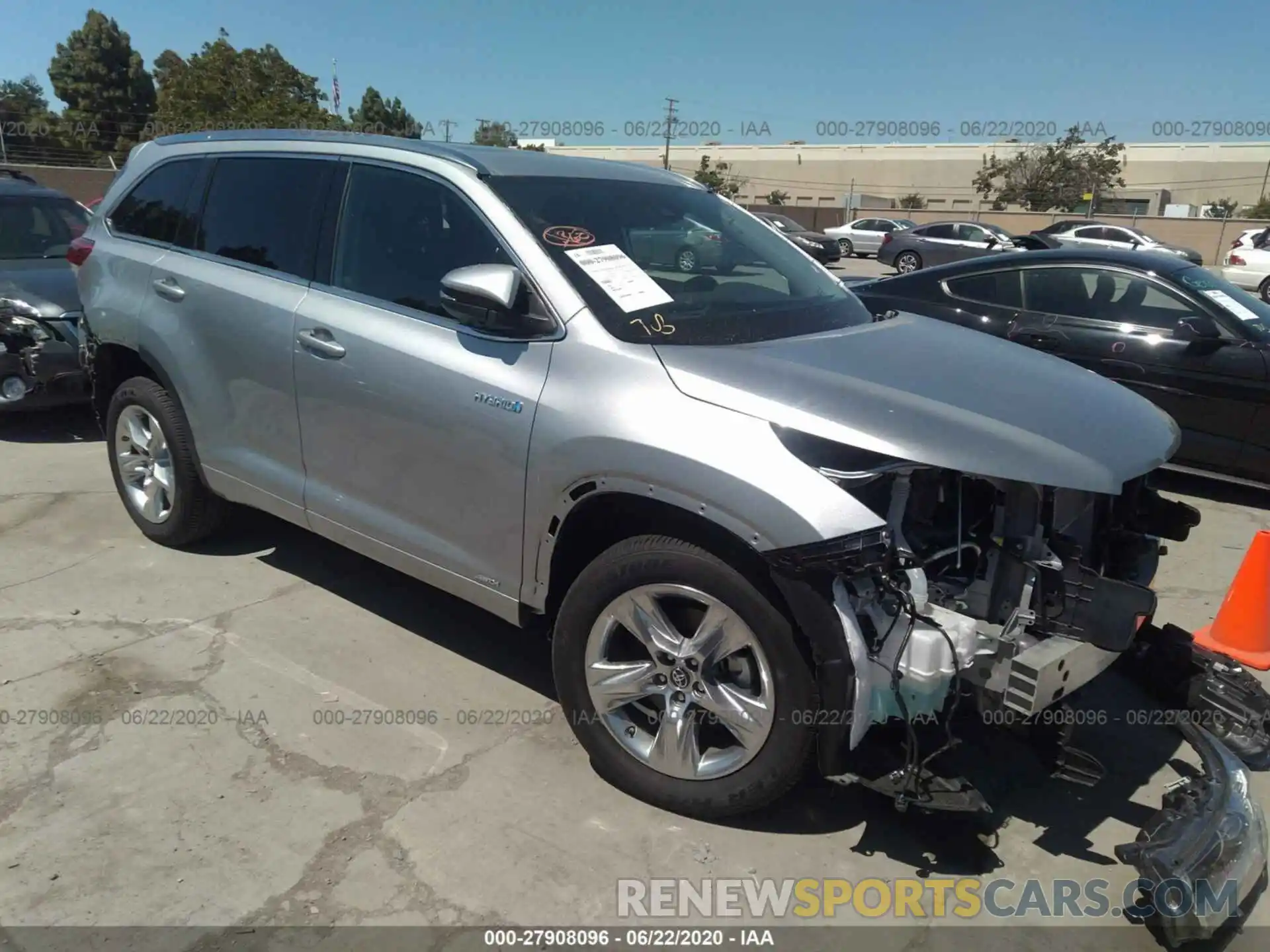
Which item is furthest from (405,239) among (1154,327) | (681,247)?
(1154,327)

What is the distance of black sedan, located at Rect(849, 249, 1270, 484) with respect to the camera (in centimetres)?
576

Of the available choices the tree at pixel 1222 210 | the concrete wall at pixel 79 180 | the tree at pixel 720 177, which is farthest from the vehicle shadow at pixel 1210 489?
the tree at pixel 1222 210

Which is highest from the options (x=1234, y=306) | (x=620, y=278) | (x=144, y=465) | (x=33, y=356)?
(x=620, y=278)

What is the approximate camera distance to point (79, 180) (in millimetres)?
28656

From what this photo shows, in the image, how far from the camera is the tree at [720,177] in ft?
208

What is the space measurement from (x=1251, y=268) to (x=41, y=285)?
69.6ft

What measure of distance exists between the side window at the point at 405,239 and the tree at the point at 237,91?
102ft

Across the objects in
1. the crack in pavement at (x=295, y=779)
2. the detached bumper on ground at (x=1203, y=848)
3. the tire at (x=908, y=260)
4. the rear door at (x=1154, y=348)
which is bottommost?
Result: the crack in pavement at (x=295, y=779)

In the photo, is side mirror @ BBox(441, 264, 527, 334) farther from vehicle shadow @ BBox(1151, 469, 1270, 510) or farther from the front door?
vehicle shadow @ BBox(1151, 469, 1270, 510)

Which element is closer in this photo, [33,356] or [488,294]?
[488,294]

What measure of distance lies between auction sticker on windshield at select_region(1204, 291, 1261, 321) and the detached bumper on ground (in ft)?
13.9

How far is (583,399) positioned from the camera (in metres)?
2.84

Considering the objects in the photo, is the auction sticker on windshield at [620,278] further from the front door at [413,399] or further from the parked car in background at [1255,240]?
the parked car in background at [1255,240]

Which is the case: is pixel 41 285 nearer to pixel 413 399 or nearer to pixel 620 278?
pixel 413 399
